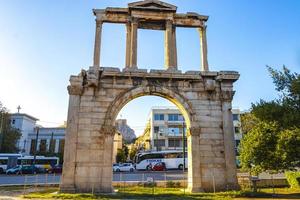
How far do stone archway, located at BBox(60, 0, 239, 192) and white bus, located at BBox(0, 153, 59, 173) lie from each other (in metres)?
30.7

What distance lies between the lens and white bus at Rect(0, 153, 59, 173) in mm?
41344

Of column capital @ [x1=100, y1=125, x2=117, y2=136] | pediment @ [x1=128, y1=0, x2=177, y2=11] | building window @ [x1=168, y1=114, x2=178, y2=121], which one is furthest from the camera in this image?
building window @ [x1=168, y1=114, x2=178, y2=121]

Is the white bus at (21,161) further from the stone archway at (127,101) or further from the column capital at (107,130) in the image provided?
the column capital at (107,130)

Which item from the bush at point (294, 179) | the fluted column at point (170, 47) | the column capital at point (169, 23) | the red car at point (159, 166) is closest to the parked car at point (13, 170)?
the red car at point (159, 166)

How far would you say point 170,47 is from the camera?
17.5 m

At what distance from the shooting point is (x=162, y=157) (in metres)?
40.2

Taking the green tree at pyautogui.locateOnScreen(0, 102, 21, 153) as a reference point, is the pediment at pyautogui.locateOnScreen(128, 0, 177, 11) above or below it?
above

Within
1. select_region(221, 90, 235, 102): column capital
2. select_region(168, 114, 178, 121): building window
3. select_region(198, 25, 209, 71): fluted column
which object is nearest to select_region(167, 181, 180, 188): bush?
select_region(221, 90, 235, 102): column capital

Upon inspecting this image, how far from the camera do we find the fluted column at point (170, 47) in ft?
56.3

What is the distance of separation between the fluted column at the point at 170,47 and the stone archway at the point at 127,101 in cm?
6

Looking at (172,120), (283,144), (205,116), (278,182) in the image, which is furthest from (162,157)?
(283,144)

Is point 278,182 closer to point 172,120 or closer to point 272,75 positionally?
point 272,75

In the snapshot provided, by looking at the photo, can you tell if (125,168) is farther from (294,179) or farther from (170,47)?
(170,47)

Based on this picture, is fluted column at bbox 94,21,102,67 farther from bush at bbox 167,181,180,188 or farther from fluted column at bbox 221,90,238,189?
bush at bbox 167,181,180,188
